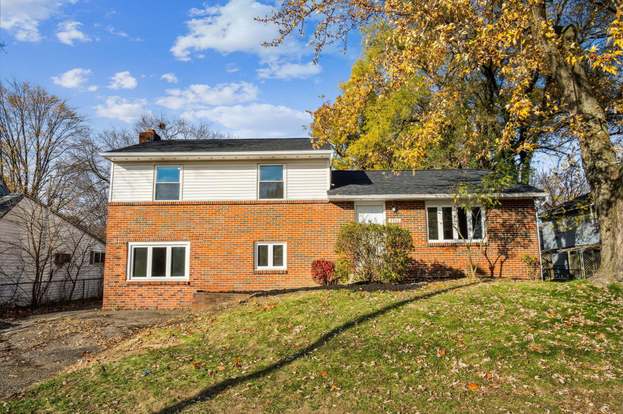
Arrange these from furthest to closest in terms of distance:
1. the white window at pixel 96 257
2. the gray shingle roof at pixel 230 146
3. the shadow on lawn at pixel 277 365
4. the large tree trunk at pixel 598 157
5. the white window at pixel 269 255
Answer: the white window at pixel 96 257
the gray shingle roof at pixel 230 146
the white window at pixel 269 255
the large tree trunk at pixel 598 157
the shadow on lawn at pixel 277 365

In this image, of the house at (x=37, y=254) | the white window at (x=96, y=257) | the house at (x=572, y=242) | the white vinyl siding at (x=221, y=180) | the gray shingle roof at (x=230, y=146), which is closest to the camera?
the white vinyl siding at (x=221, y=180)

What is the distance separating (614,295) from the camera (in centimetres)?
899

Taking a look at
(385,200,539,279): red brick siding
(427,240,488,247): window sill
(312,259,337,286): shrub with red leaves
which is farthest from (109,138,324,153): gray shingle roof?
(427,240,488,247): window sill

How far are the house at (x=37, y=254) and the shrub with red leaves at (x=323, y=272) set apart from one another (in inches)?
503

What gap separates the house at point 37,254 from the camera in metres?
18.2

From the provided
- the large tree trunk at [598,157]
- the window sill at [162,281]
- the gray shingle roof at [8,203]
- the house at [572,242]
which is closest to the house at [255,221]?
the window sill at [162,281]

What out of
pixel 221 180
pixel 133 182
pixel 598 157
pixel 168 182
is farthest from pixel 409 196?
pixel 133 182

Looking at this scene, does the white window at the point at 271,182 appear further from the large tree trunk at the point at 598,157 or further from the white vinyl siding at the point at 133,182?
the large tree trunk at the point at 598,157

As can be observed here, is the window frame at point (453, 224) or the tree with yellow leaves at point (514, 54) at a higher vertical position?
the tree with yellow leaves at point (514, 54)

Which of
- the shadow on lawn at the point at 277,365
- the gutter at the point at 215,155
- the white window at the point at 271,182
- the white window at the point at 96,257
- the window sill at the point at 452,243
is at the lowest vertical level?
the shadow on lawn at the point at 277,365

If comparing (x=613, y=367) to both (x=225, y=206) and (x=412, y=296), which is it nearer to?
(x=412, y=296)

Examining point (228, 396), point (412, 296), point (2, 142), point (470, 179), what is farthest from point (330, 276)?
point (2, 142)

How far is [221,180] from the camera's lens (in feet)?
51.6

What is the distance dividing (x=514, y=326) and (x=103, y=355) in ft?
26.7
